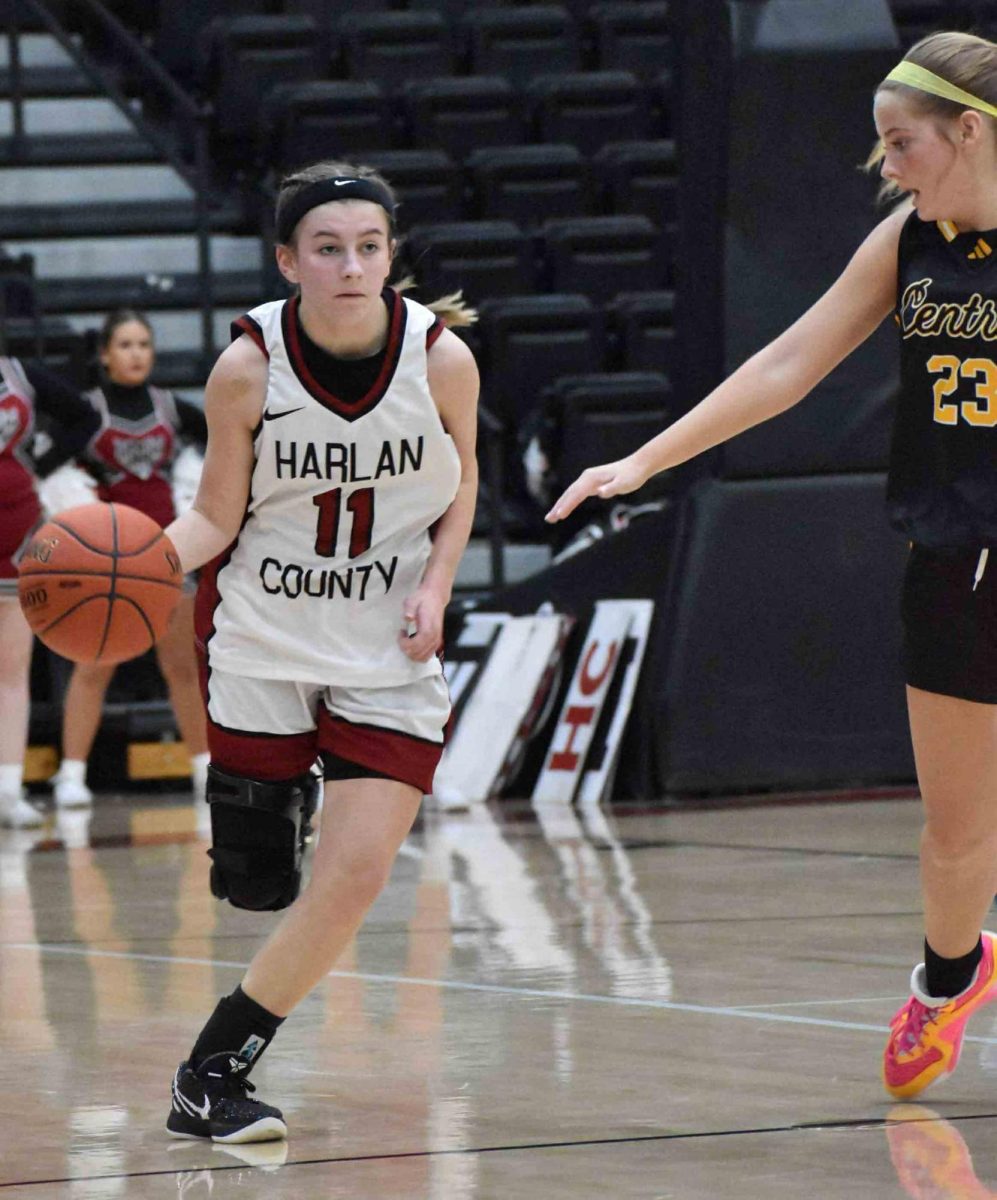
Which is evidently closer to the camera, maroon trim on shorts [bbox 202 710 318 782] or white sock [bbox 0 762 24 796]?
maroon trim on shorts [bbox 202 710 318 782]

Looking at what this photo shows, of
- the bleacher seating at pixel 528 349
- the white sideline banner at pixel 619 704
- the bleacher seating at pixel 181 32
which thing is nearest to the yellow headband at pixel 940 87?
the white sideline banner at pixel 619 704

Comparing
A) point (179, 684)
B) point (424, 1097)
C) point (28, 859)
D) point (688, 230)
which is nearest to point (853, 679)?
point (688, 230)

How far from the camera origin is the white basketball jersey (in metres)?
3.90

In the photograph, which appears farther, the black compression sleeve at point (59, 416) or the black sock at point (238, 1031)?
the black compression sleeve at point (59, 416)

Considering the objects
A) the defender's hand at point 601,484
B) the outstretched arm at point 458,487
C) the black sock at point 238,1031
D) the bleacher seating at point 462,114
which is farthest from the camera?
the bleacher seating at point 462,114

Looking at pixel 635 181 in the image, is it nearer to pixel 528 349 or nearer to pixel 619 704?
pixel 528 349

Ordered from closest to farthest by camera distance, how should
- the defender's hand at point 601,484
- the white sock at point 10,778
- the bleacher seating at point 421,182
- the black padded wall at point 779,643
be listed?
the defender's hand at point 601,484
the white sock at point 10,778
the black padded wall at point 779,643
the bleacher seating at point 421,182

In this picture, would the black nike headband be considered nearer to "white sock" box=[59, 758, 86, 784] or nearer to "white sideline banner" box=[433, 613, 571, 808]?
"white sideline banner" box=[433, 613, 571, 808]

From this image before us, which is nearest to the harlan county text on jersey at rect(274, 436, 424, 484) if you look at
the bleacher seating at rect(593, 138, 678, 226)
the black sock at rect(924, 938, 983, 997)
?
the black sock at rect(924, 938, 983, 997)

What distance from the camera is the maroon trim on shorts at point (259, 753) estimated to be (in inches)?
153

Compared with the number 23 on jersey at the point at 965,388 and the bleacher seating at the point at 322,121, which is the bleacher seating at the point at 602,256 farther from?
the number 23 on jersey at the point at 965,388

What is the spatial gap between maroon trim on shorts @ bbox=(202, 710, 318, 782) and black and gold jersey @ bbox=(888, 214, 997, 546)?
3.46 feet

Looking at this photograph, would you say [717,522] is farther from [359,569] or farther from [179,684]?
[359,569]

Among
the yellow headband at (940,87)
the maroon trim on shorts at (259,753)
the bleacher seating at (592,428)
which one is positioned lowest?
the bleacher seating at (592,428)
